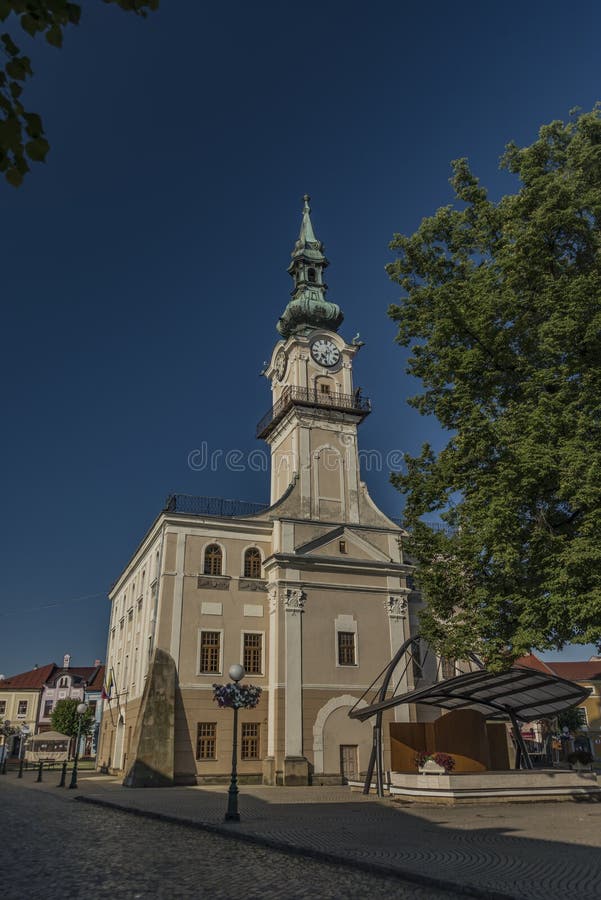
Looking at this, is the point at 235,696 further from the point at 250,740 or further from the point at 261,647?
the point at 261,647

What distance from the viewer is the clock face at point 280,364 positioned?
1547 inches

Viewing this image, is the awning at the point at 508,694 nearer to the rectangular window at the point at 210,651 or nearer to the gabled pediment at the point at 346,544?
the rectangular window at the point at 210,651

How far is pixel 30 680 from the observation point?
262ft

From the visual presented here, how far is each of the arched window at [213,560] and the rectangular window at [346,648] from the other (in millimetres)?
6502

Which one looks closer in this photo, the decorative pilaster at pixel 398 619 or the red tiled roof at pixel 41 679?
the decorative pilaster at pixel 398 619

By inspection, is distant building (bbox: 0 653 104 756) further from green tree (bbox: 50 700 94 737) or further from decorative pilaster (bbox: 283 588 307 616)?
decorative pilaster (bbox: 283 588 307 616)

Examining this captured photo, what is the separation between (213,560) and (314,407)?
32.2ft

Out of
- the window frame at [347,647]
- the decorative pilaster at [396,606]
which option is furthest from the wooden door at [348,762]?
the decorative pilaster at [396,606]

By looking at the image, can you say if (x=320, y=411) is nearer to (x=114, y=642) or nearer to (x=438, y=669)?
(x=438, y=669)

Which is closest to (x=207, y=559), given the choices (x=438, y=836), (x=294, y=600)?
(x=294, y=600)

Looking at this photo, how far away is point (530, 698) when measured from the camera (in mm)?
22000

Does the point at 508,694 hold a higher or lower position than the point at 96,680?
lower

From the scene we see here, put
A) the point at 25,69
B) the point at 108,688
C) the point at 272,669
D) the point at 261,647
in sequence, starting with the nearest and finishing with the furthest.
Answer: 1. the point at 25,69
2. the point at 272,669
3. the point at 261,647
4. the point at 108,688

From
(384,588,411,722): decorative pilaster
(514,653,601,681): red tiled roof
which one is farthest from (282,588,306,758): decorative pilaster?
(514,653,601,681): red tiled roof
